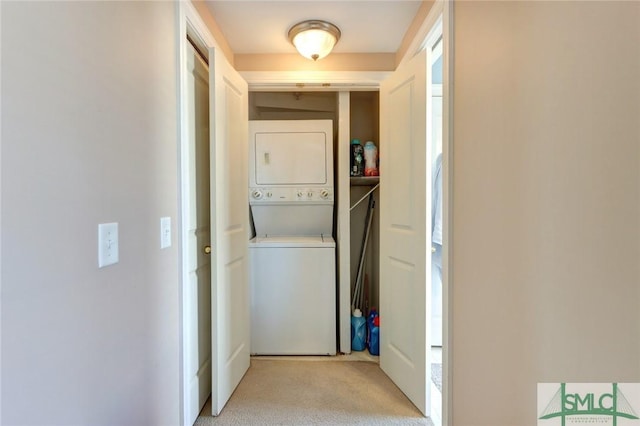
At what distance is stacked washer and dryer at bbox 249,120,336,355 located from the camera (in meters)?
2.25

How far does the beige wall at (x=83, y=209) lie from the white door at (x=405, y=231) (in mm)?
1267

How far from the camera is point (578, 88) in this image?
64 centimetres

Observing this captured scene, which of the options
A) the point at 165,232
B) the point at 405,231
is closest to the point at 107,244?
the point at 165,232

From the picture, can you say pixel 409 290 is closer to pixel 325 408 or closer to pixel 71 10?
pixel 325 408

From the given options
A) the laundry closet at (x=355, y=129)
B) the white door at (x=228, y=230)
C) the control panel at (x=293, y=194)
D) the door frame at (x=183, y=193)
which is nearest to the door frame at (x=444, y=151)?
the door frame at (x=183, y=193)

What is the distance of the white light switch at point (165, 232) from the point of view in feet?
3.72

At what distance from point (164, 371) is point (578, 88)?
161cm

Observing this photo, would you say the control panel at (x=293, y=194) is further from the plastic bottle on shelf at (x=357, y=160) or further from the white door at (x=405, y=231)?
the white door at (x=405, y=231)

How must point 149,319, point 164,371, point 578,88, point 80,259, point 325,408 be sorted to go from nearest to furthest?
1. point 578,88
2. point 80,259
3. point 149,319
4. point 164,371
5. point 325,408

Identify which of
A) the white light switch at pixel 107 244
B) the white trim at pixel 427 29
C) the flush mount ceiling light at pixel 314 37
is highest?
the flush mount ceiling light at pixel 314 37

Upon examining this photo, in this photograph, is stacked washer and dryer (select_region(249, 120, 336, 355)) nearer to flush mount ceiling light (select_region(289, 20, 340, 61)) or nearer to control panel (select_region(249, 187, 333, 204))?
control panel (select_region(249, 187, 333, 204))

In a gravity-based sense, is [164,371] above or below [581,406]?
below

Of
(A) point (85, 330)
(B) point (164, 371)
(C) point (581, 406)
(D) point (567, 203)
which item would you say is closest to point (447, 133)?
(D) point (567, 203)

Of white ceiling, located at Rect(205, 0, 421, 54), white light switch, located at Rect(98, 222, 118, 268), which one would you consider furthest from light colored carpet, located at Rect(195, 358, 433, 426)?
white ceiling, located at Rect(205, 0, 421, 54)
